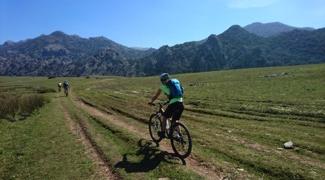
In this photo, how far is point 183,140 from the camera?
1662cm

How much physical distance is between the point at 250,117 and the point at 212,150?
11522mm

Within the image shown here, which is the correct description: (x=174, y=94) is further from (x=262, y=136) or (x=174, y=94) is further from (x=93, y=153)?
(x=262, y=136)

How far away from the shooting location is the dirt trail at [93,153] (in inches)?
600

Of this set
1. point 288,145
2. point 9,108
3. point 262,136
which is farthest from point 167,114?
point 9,108

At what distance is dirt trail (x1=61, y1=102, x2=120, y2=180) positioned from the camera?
1525 centimetres

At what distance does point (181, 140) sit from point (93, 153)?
4.76 m

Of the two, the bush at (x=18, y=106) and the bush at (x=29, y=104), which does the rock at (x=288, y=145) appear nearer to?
the bush at (x=18, y=106)

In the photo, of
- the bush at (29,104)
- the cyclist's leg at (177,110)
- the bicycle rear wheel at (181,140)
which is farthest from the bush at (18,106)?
the bicycle rear wheel at (181,140)

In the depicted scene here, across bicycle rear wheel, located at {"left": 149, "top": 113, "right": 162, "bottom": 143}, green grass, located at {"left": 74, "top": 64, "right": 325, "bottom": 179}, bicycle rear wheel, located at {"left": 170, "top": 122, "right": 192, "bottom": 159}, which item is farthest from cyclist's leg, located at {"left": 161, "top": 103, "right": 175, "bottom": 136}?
green grass, located at {"left": 74, "top": 64, "right": 325, "bottom": 179}

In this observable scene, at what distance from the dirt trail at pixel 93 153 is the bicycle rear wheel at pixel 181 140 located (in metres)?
3.03

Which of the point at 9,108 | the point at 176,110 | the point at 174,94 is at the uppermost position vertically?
the point at 174,94

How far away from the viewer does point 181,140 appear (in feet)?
54.5

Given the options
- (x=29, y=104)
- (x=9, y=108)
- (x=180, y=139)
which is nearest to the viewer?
(x=180, y=139)

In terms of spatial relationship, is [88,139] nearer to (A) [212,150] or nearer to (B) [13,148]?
(B) [13,148]
